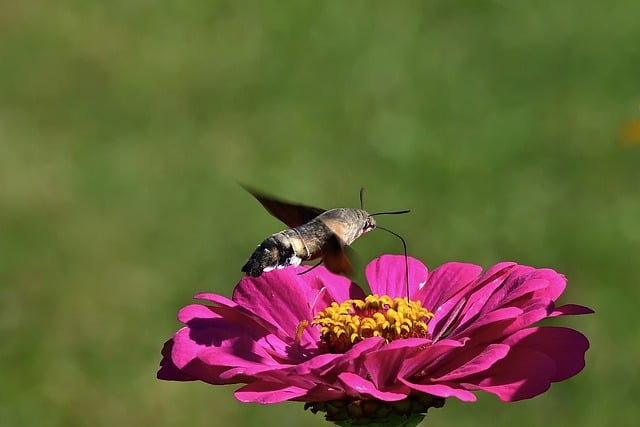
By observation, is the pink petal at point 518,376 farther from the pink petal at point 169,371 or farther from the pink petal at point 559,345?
the pink petal at point 169,371

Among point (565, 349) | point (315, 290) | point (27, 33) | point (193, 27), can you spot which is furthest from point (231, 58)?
point (565, 349)

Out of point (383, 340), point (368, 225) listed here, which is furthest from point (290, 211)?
point (383, 340)

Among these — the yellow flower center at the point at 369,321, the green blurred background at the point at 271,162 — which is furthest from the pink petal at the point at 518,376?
the green blurred background at the point at 271,162

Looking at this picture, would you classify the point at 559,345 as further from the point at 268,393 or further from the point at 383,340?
the point at 268,393

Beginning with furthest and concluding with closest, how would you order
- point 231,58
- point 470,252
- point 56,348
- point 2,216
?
point 231,58 < point 2,216 < point 470,252 < point 56,348

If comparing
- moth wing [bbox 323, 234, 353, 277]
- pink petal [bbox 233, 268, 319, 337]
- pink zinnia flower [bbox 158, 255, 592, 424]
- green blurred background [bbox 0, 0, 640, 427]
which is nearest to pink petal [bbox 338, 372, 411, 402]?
pink zinnia flower [bbox 158, 255, 592, 424]

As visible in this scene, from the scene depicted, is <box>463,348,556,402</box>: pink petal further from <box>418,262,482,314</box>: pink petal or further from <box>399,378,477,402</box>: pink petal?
<box>418,262,482,314</box>: pink petal

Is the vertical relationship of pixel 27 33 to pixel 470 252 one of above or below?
above

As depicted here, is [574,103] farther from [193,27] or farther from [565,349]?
[565,349]
